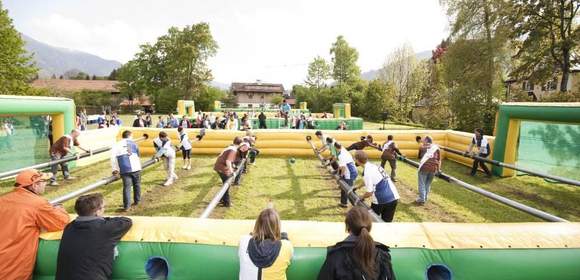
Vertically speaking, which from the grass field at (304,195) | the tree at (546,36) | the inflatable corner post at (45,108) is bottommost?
the grass field at (304,195)

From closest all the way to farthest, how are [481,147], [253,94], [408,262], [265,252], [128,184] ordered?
[265,252]
[408,262]
[128,184]
[481,147]
[253,94]

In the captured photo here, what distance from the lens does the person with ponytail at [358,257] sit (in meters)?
2.28

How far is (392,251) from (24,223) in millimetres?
3431

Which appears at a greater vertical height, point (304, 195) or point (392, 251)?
point (392, 251)

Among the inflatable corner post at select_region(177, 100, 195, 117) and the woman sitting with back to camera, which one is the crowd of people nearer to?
the woman sitting with back to camera

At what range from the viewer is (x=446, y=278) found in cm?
272

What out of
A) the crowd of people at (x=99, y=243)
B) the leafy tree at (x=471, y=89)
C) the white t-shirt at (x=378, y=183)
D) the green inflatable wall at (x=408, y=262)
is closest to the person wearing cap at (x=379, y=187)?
the white t-shirt at (x=378, y=183)

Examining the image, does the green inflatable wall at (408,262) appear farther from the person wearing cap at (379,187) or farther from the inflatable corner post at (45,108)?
the inflatable corner post at (45,108)

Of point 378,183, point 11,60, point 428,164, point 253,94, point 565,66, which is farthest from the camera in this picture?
point 253,94

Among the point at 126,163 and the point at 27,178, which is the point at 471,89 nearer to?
the point at 126,163

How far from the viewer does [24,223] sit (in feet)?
9.01

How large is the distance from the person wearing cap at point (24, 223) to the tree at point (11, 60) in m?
29.0

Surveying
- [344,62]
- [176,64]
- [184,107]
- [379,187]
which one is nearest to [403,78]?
[344,62]

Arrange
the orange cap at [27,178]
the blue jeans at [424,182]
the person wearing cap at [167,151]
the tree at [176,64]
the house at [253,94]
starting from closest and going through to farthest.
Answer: the orange cap at [27,178], the blue jeans at [424,182], the person wearing cap at [167,151], the tree at [176,64], the house at [253,94]
